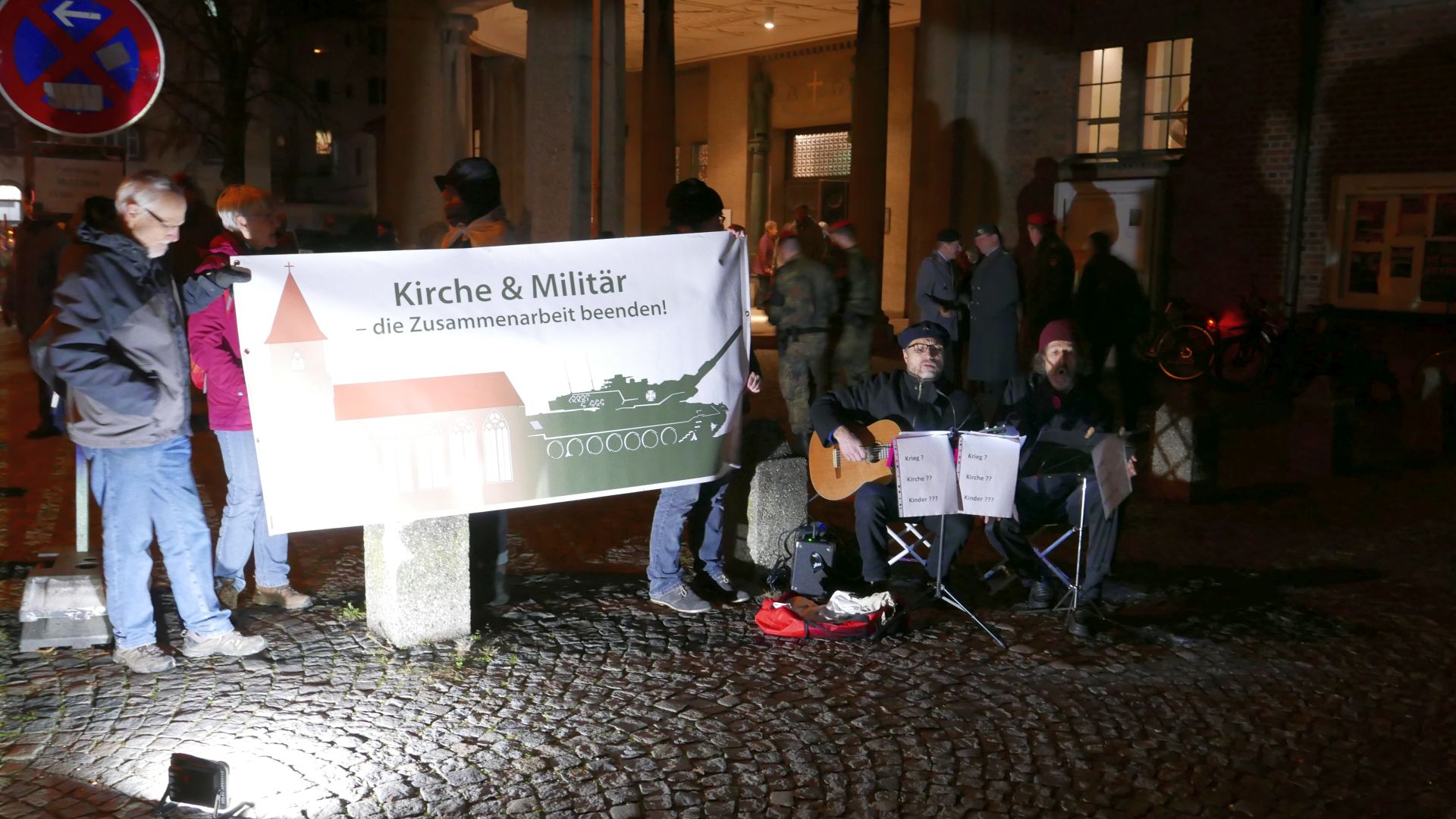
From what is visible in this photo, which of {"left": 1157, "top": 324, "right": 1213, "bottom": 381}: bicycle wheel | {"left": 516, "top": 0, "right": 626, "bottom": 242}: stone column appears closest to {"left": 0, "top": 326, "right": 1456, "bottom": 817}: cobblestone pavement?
{"left": 1157, "top": 324, "right": 1213, "bottom": 381}: bicycle wheel

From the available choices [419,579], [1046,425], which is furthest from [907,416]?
[419,579]

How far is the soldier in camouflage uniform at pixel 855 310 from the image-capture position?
1074cm

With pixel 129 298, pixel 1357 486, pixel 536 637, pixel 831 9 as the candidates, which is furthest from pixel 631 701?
pixel 831 9

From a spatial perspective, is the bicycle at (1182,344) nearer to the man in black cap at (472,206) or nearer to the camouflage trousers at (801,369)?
the camouflage trousers at (801,369)

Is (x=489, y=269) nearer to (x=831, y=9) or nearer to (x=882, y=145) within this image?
(x=882, y=145)

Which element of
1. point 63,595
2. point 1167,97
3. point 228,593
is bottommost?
point 228,593

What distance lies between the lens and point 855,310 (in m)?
10.8

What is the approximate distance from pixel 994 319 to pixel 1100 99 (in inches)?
340

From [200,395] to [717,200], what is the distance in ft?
31.2

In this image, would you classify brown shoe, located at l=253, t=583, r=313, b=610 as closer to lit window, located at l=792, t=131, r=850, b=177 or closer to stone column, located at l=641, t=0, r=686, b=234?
stone column, located at l=641, t=0, r=686, b=234

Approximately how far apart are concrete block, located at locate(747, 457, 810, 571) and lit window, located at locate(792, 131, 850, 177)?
20.0m

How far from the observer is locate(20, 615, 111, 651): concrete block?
221 inches

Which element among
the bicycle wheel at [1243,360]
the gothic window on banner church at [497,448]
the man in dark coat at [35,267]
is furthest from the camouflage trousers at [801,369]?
the bicycle wheel at [1243,360]

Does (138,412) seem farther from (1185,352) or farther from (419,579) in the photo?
(1185,352)
